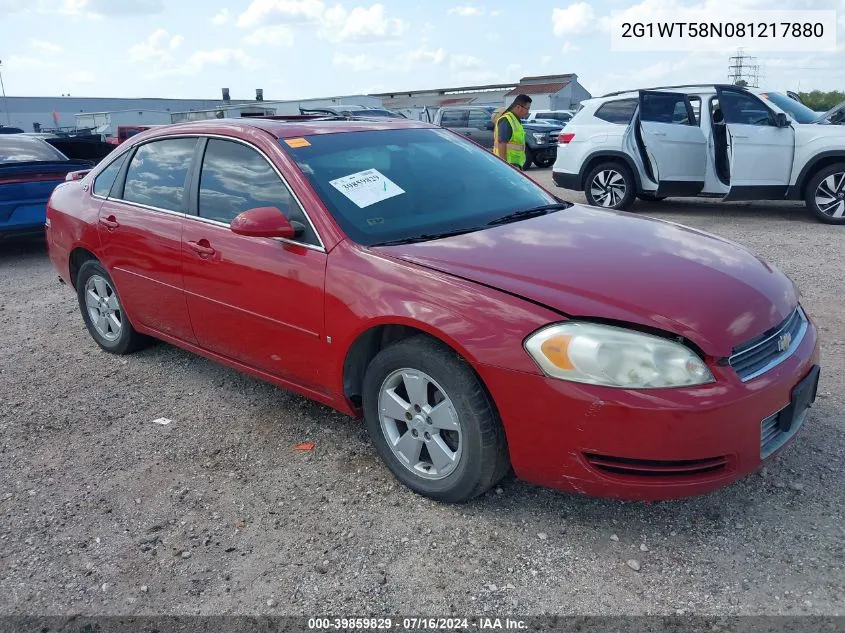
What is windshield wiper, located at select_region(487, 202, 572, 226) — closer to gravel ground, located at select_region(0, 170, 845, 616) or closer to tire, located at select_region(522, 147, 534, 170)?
gravel ground, located at select_region(0, 170, 845, 616)

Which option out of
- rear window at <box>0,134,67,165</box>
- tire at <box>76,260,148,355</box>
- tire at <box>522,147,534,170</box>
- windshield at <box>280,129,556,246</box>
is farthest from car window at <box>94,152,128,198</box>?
tire at <box>522,147,534,170</box>

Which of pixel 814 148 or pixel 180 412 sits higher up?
pixel 814 148

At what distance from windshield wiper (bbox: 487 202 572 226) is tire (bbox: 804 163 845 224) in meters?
6.29

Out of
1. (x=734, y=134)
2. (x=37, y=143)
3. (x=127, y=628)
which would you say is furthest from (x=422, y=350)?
(x=37, y=143)

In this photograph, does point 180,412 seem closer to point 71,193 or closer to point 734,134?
point 71,193

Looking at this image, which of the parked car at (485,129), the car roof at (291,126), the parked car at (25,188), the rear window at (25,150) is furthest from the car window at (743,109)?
the parked car at (485,129)

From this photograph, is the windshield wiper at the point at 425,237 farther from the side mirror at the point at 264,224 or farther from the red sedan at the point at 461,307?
the side mirror at the point at 264,224

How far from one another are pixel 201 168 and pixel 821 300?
4.73 metres

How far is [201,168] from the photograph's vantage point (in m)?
3.82

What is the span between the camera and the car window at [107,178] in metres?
4.56

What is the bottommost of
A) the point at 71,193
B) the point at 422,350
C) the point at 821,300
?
the point at 821,300

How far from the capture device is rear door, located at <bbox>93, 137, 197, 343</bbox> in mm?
3896

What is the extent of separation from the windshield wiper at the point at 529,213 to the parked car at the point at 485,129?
14670 mm

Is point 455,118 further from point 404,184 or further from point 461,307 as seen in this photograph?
point 461,307
